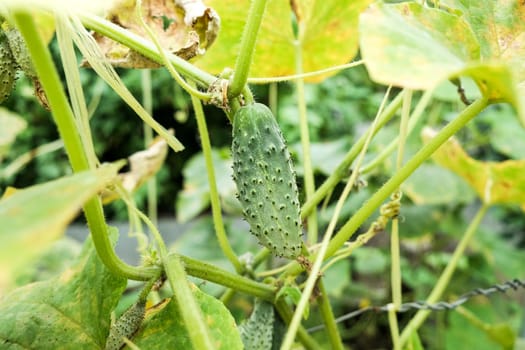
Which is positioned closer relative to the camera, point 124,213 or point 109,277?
point 109,277

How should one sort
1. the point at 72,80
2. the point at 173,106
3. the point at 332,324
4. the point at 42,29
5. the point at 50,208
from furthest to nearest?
the point at 173,106 < the point at 42,29 < the point at 332,324 < the point at 72,80 < the point at 50,208

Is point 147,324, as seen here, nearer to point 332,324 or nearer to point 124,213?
point 332,324

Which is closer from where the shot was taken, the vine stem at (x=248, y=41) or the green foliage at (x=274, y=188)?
the green foliage at (x=274, y=188)

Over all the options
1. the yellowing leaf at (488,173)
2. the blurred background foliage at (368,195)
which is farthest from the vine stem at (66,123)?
the yellowing leaf at (488,173)

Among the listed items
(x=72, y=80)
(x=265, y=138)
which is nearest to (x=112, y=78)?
(x=72, y=80)

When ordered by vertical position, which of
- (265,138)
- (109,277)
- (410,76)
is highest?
(410,76)

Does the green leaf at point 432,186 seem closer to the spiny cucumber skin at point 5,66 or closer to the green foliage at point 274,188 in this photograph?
the green foliage at point 274,188
